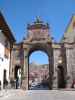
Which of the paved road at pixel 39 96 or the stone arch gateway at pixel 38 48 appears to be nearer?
the paved road at pixel 39 96

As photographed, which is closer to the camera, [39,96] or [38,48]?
[39,96]

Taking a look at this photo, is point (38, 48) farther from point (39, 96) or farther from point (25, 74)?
point (39, 96)

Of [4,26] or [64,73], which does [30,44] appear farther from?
[4,26]

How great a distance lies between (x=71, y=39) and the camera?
4353cm

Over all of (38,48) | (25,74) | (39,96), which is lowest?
(39,96)

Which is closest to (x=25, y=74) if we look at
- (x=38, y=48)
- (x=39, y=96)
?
(x=38, y=48)

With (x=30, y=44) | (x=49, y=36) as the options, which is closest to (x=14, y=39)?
(x=30, y=44)

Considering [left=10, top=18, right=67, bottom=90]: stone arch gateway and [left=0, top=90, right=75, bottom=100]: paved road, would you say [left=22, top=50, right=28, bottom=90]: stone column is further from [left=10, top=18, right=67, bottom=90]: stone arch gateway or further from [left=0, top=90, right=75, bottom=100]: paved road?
[left=0, top=90, right=75, bottom=100]: paved road

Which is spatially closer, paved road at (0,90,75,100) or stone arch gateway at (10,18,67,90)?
paved road at (0,90,75,100)

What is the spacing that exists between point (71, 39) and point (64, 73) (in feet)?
19.8

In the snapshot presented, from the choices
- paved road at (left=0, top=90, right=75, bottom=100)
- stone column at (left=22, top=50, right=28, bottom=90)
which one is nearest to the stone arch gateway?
stone column at (left=22, top=50, right=28, bottom=90)

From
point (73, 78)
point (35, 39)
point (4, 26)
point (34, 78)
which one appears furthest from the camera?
point (34, 78)

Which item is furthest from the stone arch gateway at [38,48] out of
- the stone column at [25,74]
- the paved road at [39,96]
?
the paved road at [39,96]

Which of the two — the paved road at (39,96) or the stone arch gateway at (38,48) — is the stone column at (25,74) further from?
the paved road at (39,96)
